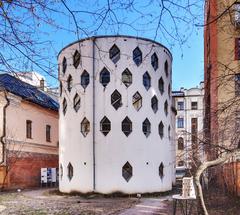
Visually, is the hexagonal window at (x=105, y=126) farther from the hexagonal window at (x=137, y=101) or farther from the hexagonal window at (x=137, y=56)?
the hexagonal window at (x=137, y=56)

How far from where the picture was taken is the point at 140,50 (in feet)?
65.1

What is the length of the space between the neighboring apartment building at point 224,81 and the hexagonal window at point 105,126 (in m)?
4.72

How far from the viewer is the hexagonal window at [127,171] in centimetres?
1923

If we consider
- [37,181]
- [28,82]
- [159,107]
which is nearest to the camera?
[28,82]

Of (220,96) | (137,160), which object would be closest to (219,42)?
(220,96)

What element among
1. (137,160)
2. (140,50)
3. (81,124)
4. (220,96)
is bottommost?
(137,160)

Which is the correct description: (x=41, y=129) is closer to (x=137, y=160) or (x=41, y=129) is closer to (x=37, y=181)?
(x=37, y=181)

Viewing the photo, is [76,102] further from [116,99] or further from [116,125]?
[116,125]

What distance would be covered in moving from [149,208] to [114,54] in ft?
25.9

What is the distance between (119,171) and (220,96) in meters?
6.79

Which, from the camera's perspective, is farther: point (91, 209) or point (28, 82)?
point (91, 209)

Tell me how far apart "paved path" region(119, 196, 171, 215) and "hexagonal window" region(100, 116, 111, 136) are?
4006mm

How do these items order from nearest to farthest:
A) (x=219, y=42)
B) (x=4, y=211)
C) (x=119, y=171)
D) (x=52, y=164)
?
(x=4, y=211)
(x=119, y=171)
(x=219, y=42)
(x=52, y=164)

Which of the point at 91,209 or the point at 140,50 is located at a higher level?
the point at 140,50
